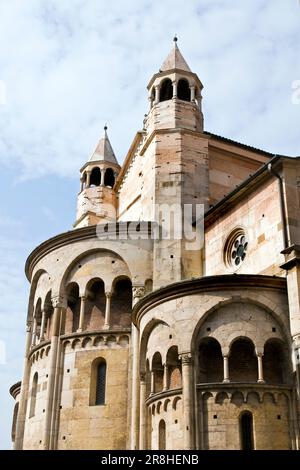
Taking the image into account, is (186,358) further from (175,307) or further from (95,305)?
(95,305)

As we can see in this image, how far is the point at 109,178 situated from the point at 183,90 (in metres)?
7.13

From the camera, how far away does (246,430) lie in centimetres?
1595

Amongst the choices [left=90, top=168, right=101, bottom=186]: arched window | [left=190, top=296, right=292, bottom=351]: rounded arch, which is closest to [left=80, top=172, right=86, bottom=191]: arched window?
[left=90, top=168, right=101, bottom=186]: arched window

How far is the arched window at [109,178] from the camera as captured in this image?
104 feet

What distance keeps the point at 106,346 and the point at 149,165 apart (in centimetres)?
763

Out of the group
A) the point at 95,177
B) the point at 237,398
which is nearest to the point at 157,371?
the point at 237,398

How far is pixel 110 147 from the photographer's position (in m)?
32.9

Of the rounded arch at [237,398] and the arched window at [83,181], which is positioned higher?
the arched window at [83,181]

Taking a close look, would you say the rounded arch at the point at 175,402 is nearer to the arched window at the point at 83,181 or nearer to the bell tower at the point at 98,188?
the bell tower at the point at 98,188

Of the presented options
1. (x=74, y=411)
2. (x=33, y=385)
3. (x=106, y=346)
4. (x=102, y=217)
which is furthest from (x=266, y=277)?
(x=102, y=217)

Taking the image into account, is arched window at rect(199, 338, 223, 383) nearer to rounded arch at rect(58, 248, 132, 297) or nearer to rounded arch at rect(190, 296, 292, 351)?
rounded arch at rect(190, 296, 292, 351)

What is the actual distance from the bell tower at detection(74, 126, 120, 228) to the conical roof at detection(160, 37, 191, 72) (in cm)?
679

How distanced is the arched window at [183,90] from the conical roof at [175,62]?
1.72 ft

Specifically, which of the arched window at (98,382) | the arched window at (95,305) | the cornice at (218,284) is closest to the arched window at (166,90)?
the arched window at (95,305)
